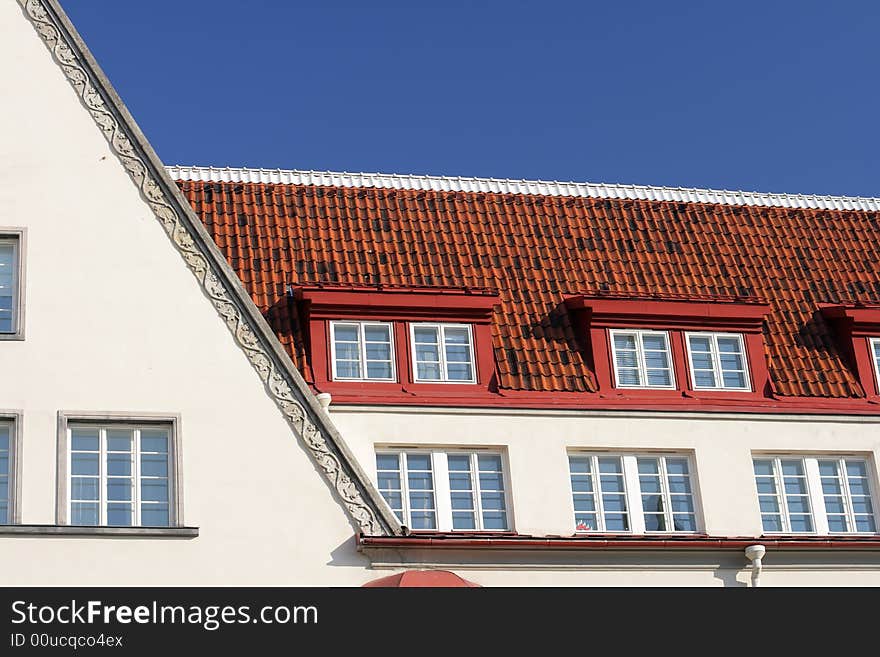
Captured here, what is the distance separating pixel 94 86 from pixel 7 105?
1438 millimetres

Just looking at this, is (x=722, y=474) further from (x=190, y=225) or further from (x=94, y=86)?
(x=94, y=86)

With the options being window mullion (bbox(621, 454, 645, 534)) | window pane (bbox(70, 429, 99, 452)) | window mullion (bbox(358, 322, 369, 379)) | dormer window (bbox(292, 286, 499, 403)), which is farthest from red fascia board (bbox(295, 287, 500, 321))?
window pane (bbox(70, 429, 99, 452))

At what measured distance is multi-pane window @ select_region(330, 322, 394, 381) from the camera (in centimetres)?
3259

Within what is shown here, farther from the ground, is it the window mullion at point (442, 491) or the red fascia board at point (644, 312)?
the red fascia board at point (644, 312)

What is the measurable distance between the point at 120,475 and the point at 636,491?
8.69 m

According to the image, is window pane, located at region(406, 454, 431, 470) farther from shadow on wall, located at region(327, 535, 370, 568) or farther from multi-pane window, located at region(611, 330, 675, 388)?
multi-pane window, located at region(611, 330, 675, 388)

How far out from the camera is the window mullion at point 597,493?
3167 cm

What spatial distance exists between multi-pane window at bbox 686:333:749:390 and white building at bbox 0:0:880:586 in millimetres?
56

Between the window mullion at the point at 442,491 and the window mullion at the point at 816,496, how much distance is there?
6336 mm

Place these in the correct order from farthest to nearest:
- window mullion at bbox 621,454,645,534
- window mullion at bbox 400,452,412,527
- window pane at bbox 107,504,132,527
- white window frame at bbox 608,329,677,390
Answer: white window frame at bbox 608,329,677,390 → window mullion at bbox 621,454,645,534 → window mullion at bbox 400,452,412,527 → window pane at bbox 107,504,132,527

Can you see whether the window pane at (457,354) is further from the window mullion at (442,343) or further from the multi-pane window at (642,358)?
the multi-pane window at (642,358)

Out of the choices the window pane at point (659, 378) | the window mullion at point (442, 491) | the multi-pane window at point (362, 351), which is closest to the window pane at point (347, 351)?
the multi-pane window at point (362, 351)

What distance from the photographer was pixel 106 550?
92.8ft
